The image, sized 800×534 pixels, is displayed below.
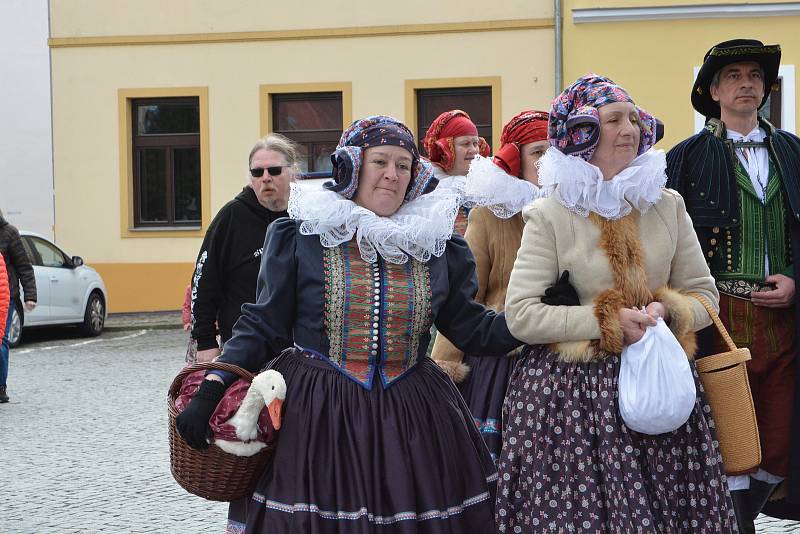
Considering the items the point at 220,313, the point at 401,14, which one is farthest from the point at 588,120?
the point at 401,14

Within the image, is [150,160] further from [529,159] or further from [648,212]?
[648,212]

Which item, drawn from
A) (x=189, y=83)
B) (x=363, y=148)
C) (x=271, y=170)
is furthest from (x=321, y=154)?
(x=363, y=148)

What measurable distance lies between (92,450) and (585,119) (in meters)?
5.24

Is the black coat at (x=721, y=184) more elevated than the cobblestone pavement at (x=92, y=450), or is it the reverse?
the black coat at (x=721, y=184)

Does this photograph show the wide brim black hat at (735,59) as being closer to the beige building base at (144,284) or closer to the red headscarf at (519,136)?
the red headscarf at (519,136)

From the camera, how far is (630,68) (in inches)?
615

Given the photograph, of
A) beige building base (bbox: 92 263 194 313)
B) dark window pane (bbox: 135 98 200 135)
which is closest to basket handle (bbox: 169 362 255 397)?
beige building base (bbox: 92 263 194 313)

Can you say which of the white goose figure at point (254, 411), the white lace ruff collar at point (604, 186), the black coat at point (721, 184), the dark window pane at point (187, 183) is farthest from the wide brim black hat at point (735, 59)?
the dark window pane at point (187, 183)

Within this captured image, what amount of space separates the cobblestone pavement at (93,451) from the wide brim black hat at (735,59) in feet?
6.86

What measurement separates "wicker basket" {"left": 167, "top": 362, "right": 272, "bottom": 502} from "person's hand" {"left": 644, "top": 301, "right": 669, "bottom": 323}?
113 cm

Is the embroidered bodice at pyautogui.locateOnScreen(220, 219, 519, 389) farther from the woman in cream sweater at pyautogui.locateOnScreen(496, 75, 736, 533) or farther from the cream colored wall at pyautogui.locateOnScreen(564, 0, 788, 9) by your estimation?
the cream colored wall at pyautogui.locateOnScreen(564, 0, 788, 9)

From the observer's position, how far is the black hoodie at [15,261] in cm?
998

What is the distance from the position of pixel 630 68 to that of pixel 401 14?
352 centimetres

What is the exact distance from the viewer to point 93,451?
748 centimetres
